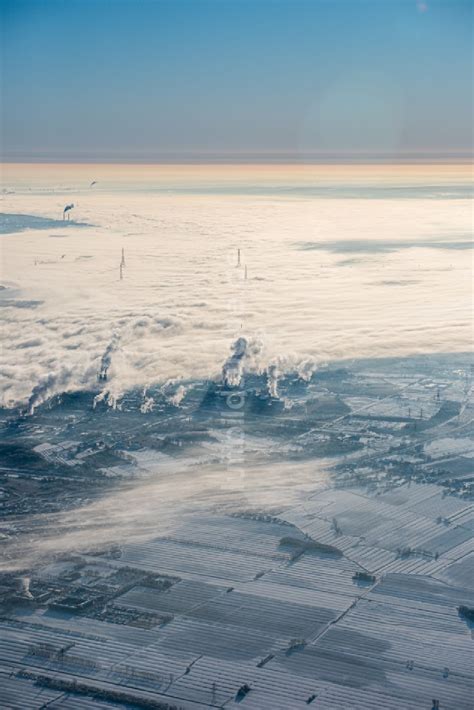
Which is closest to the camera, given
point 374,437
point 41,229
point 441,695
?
point 441,695

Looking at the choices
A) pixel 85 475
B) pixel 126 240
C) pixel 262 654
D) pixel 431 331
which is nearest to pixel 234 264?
pixel 126 240

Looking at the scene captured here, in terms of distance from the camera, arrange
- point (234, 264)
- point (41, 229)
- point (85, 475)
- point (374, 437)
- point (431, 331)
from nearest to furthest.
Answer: point (85, 475) → point (374, 437) → point (431, 331) → point (234, 264) → point (41, 229)

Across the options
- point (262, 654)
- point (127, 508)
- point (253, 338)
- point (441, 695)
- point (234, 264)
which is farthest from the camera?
point (234, 264)

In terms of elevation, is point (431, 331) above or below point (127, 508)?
above

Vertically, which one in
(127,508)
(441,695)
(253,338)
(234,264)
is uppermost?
(234,264)

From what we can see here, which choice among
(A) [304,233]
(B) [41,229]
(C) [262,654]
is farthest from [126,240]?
(C) [262,654]

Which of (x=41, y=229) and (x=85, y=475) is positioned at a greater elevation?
(x=41, y=229)

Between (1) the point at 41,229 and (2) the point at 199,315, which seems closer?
(2) the point at 199,315

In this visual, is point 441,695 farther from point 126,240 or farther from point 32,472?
point 126,240

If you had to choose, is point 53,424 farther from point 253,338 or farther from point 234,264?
point 234,264
